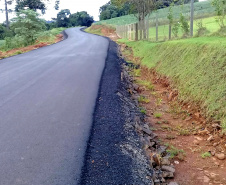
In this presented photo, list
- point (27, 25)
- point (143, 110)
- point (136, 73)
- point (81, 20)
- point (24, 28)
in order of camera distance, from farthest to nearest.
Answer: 1. point (81, 20)
2. point (27, 25)
3. point (24, 28)
4. point (136, 73)
5. point (143, 110)

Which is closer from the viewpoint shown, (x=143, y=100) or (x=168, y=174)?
(x=168, y=174)

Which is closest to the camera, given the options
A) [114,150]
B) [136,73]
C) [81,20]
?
[114,150]

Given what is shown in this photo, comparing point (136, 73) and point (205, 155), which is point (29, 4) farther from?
point (205, 155)

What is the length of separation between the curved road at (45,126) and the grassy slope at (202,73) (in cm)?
256

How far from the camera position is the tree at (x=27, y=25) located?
91.7 feet

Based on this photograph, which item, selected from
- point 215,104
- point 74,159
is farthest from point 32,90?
point 215,104

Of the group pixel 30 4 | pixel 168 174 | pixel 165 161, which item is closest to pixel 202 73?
pixel 165 161

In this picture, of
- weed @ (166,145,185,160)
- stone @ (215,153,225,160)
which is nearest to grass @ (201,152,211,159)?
stone @ (215,153,225,160)

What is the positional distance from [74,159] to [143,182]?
1026 millimetres

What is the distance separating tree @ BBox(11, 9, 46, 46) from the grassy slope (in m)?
21.2

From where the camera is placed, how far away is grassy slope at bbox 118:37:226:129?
5965 millimetres

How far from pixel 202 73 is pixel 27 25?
2499 centimetres

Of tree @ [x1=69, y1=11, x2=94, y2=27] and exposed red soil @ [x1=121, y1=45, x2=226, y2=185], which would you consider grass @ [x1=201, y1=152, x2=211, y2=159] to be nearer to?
exposed red soil @ [x1=121, y1=45, x2=226, y2=185]

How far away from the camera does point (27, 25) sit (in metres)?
28.5
